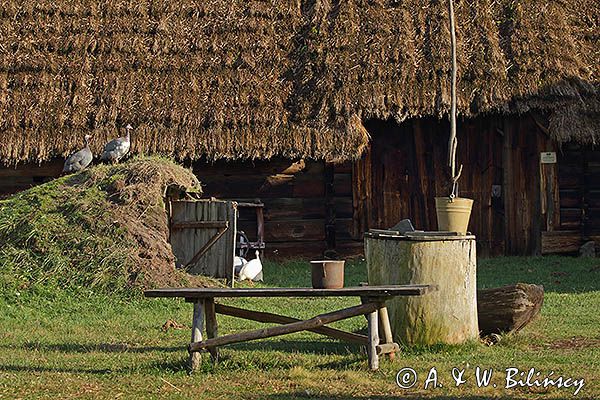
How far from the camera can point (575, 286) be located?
12.1m

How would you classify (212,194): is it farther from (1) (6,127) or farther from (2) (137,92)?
(1) (6,127)

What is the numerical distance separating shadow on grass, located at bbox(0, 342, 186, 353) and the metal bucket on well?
159 centimetres

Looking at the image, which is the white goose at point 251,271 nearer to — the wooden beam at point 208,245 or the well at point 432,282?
the wooden beam at point 208,245

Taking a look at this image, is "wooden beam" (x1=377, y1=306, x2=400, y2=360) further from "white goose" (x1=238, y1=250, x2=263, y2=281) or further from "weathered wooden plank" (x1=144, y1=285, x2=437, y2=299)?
"white goose" (x1=238, y1=250, x2=263, y2=281)

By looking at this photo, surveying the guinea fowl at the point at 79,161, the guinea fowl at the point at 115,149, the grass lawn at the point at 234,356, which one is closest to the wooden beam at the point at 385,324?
the grass lawn at the point at 234,356

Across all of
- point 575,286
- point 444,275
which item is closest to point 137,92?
point 575,286

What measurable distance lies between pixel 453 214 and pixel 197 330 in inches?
101

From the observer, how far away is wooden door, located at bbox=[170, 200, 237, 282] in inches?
494

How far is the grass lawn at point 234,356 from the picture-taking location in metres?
6.32

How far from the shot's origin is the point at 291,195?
51.1 ft

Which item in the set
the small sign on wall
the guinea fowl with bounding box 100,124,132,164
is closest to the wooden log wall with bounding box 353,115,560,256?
the small sign on wall

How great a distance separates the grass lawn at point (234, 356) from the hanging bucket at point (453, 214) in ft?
3.48

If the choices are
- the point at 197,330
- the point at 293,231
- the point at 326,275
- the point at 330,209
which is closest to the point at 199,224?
the point at 293,231

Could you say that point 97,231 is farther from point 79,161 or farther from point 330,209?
point 330,209
